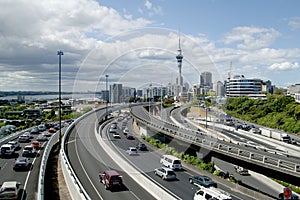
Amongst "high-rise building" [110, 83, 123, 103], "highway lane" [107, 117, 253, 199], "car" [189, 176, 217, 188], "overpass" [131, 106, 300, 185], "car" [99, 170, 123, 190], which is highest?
"high-rise building" [110, 83, 123, 103]

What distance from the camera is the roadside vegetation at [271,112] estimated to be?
60156 mm

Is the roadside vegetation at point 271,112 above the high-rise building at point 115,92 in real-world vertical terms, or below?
below

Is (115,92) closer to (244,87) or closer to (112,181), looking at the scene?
(112,181)

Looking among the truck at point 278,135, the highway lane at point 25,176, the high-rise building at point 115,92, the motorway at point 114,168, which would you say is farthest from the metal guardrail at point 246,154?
the high-rise building at point 115,92

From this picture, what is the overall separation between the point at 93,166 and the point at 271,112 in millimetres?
58619

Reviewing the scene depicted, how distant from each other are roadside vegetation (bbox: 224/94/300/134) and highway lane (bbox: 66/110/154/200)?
1500 inches


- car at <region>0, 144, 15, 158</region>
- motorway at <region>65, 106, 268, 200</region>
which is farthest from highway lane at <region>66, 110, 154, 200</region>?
car at <region>0, 144, 15, 158</region>

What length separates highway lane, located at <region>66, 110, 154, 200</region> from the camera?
18750 millimetres

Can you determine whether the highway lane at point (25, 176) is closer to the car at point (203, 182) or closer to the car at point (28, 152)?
the car at point (28, 152)

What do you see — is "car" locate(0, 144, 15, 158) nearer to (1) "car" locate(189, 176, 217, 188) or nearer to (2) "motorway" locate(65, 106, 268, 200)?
(2) "motorway" locate(65, 106, 268, 200)

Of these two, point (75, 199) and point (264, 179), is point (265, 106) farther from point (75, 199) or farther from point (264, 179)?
point (75, 199)

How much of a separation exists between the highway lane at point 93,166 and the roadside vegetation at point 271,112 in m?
38.1

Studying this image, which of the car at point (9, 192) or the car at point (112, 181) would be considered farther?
the car at point (112, 181)

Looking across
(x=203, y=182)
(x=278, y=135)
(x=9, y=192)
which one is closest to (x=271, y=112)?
(x=278, y=135)
